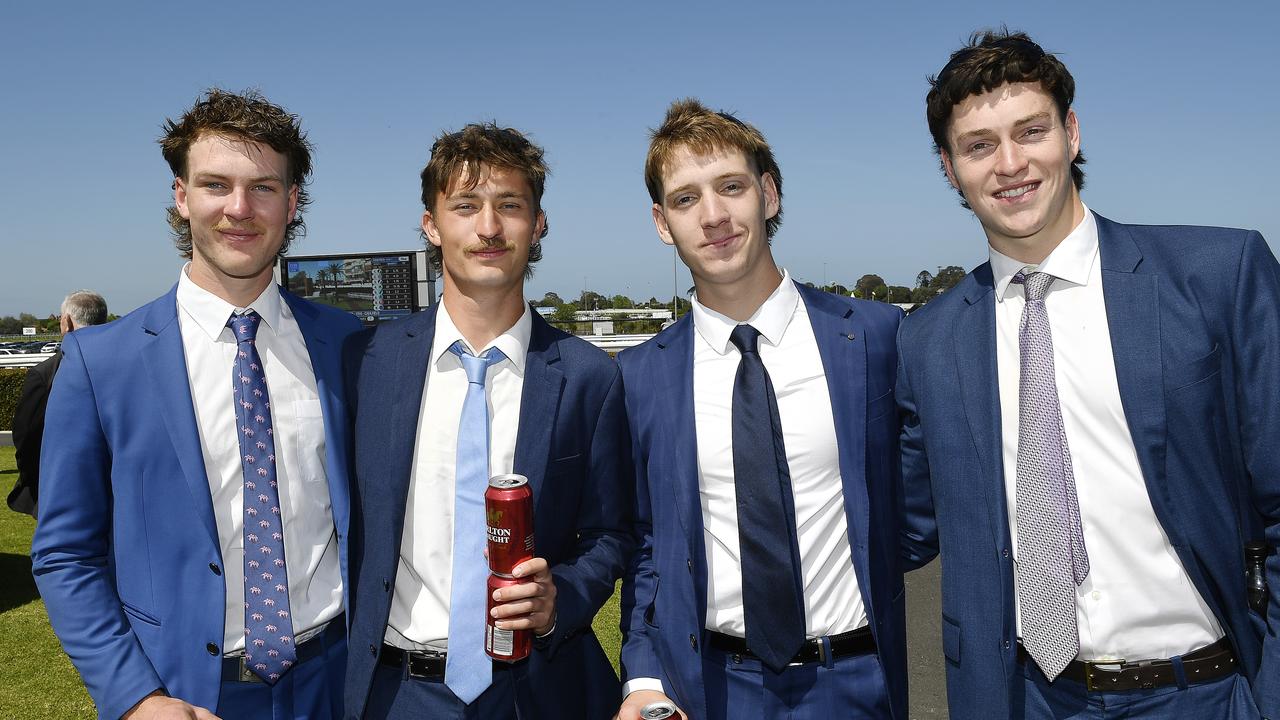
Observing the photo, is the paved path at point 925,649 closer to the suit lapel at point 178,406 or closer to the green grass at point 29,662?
the suit lapel at point 178,406

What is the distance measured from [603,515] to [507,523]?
1.93 feet

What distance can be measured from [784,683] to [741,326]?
1.09 meters

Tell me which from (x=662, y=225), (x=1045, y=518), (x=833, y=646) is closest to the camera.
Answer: (x=1045, y=518)

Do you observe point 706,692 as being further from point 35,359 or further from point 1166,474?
point 35,359

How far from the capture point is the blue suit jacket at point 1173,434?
198cm

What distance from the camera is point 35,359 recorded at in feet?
123

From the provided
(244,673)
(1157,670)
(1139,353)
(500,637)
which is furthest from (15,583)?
(1139,353)

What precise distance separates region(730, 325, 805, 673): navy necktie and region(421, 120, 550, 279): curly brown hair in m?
0.91

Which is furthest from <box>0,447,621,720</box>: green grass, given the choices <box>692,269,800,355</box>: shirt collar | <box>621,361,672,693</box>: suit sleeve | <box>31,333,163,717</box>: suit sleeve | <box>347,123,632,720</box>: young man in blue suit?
<box>31,333,163,717</box>: suit sleeve

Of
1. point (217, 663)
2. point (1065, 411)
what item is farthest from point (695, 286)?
point (217, 663)

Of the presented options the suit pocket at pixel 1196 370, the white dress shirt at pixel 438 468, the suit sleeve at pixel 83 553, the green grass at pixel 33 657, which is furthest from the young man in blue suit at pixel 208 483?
the green grass at pixel 33 657

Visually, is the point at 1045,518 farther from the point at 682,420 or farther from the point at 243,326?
the point at 243,326

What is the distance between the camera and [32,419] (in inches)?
217

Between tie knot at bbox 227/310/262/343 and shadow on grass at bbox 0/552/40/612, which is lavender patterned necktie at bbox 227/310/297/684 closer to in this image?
tie knot at bbox 227/310/262/343
